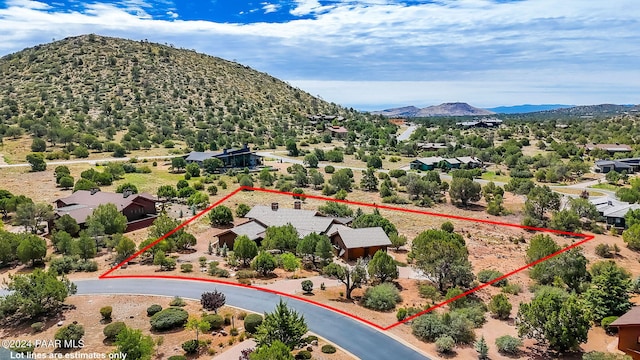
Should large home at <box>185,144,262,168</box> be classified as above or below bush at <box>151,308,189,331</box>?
above

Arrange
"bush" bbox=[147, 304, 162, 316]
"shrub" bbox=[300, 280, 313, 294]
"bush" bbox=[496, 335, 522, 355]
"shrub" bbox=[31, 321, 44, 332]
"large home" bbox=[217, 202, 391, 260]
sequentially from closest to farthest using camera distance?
"bush" bbox=[496, 335, 522, 355] → "shrub" bbox=[31, 321, 44, 332] → "bush" bbox=[147, 304, 162, 316] → "shrub" bbox=[300, 280, 313, 294] → "large home" bbox=[217, 202, 391, 260]

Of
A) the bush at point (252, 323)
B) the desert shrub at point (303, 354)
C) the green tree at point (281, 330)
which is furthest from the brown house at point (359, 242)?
the green tree at point (281, 330)

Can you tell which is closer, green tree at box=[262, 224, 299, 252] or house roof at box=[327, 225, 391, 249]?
house roof at box=[327, 225, 391, 249]

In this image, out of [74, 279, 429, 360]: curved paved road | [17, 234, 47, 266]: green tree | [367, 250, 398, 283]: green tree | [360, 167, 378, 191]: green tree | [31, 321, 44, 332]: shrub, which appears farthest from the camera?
[360, 167, 378, 191]: green tree

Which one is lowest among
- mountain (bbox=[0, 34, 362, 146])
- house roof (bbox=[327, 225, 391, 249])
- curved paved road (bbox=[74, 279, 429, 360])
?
curved paved road (bbox=[74, 279, 429, 360])

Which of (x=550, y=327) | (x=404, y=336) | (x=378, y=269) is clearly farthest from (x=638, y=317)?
(x=378, y=269)

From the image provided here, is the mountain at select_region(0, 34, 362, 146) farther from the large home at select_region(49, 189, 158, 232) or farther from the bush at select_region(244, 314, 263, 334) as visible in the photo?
the bush at select_region(244, 314, 263, 334)

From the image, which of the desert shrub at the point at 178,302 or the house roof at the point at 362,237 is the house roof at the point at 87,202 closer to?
the desert shrub at the point at 178,302

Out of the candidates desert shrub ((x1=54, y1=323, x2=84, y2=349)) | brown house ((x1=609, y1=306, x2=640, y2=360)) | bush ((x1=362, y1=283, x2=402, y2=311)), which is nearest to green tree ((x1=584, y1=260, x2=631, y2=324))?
brown house ((x1=609, y1=306, x2=640, y2=360))

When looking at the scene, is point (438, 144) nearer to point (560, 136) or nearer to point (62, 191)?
point (560, 136)
